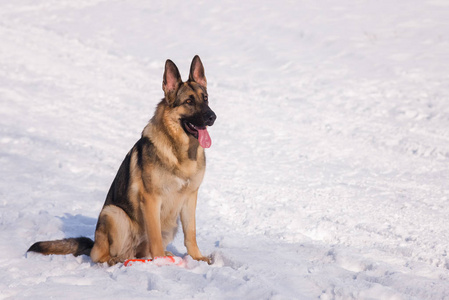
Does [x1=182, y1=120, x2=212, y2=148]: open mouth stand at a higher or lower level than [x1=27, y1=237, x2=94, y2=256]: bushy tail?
higher

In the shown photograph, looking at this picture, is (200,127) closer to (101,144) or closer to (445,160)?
(101,144)

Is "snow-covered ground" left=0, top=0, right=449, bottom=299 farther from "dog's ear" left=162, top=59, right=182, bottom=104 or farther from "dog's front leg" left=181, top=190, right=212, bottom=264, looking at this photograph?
"dog's ear" left=162, top=59, right=182, bottom=104

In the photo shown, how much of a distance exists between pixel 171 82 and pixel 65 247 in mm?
1884

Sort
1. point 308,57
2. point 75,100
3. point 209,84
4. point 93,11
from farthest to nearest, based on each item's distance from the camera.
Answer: point 93,11
point 308,57
point 209,84
point 75,100

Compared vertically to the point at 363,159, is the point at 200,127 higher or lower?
higher

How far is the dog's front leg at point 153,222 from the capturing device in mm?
4594

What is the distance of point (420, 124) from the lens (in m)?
9.96

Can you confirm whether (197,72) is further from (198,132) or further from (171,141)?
(171,141)

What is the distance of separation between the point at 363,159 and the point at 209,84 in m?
5.53

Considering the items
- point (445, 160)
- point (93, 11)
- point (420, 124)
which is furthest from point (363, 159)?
point (93, 11)

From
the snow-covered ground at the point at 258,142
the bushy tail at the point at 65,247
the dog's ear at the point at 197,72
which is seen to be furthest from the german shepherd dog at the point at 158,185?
the snow-covered ground at the point at 258,142

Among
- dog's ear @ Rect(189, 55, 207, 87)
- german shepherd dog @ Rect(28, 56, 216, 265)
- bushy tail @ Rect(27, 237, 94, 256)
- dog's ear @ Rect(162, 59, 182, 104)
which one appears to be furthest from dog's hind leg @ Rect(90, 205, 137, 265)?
dog's ear @ Rect(189, 55, 207, 87)

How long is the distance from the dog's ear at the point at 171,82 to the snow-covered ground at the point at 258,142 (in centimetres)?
160

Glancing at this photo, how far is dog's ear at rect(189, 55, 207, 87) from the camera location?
5.04m
